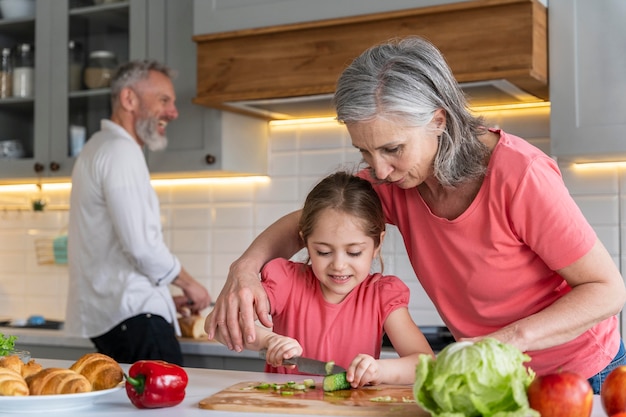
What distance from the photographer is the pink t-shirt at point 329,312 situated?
1.97 metres

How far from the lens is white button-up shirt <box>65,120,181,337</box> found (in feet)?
9.74

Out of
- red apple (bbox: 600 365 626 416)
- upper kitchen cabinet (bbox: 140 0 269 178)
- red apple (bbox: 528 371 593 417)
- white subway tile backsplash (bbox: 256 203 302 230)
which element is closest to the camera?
red apple (bbox: 528 371 593 417)

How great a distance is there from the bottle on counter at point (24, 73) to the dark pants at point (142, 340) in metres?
1.35

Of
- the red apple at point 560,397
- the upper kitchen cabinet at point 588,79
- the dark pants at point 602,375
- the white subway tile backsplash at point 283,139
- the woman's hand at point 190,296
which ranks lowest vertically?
the woman's hand at point 190,296

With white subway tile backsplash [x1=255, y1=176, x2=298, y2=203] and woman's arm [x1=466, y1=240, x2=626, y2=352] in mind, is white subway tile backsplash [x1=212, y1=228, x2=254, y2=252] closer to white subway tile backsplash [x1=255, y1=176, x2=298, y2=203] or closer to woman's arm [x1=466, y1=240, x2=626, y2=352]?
white subway tile backsplash [x1=255, y1=176, x2=298, y2=203]

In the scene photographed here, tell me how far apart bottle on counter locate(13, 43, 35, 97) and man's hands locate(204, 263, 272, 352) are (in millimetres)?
2336

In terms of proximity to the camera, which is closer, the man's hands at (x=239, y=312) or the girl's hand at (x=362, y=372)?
the girl's hand at (x=362, y=372)

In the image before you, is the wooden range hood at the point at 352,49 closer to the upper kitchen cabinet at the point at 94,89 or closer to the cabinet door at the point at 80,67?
the upper kitchen cabinet at the point at 94,89

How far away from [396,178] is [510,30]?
1.17 meters

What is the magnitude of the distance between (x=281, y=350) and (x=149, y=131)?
169 centimetres

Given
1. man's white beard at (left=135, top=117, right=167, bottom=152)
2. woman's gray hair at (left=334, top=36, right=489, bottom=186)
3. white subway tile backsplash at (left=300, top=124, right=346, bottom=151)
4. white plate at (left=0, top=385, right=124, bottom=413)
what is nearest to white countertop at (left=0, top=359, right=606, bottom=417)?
white plate at (left=0, top=385, right=124, bottom=413)

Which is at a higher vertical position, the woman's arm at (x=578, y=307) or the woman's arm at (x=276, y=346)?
the woman's arm at (x=578, y=307)

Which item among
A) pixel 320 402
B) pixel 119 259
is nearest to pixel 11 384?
pixel 320 402

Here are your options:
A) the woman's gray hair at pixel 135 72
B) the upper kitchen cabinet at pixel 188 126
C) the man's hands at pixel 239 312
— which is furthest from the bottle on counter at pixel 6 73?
the man's hands at pixel 239 312
